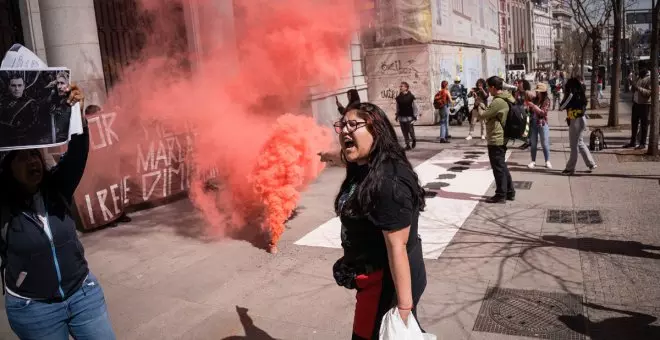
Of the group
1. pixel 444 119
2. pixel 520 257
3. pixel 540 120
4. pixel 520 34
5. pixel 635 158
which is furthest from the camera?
pixel 520 34

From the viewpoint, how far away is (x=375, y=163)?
2.67 m

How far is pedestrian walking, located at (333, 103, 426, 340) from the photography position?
98.0 inches

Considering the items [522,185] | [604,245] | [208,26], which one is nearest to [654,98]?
[522,185]

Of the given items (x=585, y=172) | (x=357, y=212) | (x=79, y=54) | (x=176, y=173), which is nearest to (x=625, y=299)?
(x=357, y=212)

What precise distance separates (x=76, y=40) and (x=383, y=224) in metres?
8.36

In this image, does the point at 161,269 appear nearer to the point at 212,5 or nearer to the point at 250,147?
the point at 250,147

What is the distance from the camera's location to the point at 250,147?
7.46 meters

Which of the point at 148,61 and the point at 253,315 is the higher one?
the point at 148,61

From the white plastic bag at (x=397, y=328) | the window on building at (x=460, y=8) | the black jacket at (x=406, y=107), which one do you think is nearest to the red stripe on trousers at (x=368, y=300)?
the white plastic bag at (x=397, y=328)

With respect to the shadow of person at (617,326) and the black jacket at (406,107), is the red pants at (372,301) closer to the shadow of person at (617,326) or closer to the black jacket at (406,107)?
the shadow of person at (617,326)

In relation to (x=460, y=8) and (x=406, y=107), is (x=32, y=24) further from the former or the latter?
(x=460, y=8)

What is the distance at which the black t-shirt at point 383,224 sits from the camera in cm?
248

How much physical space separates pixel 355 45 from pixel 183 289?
10.2 metres

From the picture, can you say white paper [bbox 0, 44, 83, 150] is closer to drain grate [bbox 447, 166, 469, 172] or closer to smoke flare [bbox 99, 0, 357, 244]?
smoke flare [bbox 99, 0, 357, 244]
